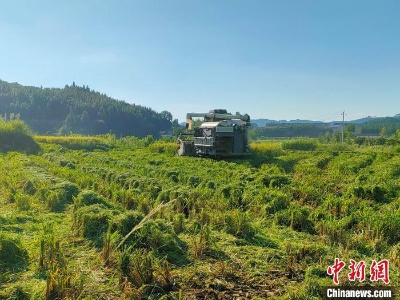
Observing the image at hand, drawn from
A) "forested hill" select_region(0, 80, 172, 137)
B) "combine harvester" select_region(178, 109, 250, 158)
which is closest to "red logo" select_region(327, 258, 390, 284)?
"combine harvester" select_region(178, 109, 250, 158)

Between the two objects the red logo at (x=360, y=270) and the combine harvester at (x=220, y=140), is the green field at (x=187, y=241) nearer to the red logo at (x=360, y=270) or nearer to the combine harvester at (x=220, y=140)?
the red logo at (x=360, y=270)

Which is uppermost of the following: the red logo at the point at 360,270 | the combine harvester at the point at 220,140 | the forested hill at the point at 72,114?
the forested hill at the point at 72,114

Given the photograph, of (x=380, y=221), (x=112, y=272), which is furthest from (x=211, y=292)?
(x=380, y=221)

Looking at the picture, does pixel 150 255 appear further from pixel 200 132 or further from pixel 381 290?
pixel 200 132

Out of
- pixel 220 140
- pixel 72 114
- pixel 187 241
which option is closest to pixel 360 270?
pixel 187 241

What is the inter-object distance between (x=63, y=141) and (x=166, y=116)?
3989 inches

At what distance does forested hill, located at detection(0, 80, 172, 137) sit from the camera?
106312 mm

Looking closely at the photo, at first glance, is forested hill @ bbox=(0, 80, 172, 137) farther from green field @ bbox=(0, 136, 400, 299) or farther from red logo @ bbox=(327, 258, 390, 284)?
red logo @ bbox=(327, 258, 390, 284)

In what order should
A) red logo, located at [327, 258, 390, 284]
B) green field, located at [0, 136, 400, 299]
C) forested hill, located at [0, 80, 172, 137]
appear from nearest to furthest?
green field, located at [0, 136, 400, 299] < red logo, located at [327, 258, 390, 284] < forested hill, located at [0, 80, 172, 137]

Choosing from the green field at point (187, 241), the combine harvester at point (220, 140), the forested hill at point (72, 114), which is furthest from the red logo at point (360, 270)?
the forested hill at point (72, 114)

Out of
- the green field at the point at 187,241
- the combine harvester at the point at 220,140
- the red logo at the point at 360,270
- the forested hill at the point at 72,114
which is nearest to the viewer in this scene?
the green field at the point at 187,241

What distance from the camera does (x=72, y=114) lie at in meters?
109

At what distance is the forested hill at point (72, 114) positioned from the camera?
106 meters

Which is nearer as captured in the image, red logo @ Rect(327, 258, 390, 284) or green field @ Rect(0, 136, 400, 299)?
green field @ Rect(0, 136, 400, 299)
